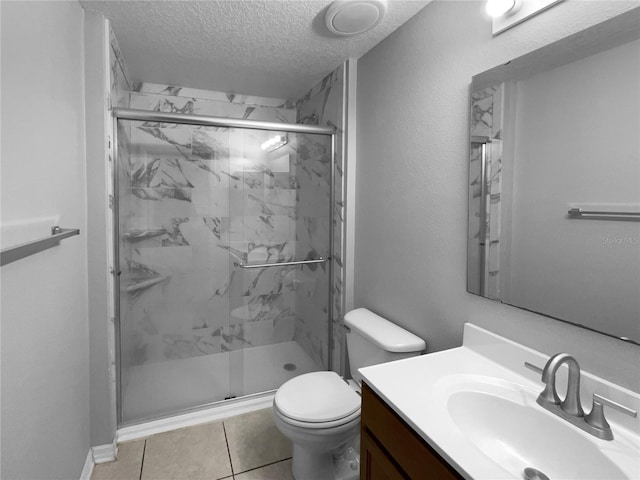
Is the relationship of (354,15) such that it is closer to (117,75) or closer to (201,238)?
(117,75)

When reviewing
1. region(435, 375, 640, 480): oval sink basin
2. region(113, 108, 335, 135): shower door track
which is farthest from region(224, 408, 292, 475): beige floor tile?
region(113, 108, 335, 135): shower door track

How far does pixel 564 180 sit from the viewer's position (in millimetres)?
1017

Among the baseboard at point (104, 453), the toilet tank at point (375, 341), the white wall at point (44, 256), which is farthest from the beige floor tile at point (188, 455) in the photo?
the toilet tank at point (375, 341)

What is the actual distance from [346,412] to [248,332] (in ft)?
3.60

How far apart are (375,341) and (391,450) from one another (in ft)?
2.13

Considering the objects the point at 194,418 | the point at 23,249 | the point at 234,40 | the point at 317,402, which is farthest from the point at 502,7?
the point at 194,418

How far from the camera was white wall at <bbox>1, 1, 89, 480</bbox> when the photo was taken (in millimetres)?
909

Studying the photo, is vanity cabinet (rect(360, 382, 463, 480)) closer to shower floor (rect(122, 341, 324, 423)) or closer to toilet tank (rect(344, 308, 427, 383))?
toilet tank (rect(344, 308, 427, 383))

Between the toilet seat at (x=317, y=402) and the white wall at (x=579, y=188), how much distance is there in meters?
0.84

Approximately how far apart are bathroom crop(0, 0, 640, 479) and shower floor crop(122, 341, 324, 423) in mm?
172

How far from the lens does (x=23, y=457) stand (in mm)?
981

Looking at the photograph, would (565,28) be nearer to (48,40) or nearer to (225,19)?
(225,19)

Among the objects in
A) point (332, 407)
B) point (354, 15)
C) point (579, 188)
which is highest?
point (354, 15)

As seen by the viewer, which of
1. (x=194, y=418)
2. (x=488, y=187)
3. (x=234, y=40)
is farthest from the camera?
(x=194, y=418)
